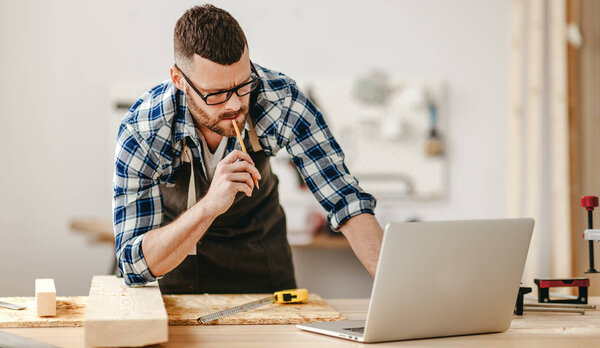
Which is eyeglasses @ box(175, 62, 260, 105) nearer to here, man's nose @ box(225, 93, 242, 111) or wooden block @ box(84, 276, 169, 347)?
man's nose @ box(225, 93, 242, 111)

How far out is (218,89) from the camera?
5.16 feet

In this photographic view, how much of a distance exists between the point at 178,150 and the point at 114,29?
8.19ft

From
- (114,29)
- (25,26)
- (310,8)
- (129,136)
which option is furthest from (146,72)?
(129,136)

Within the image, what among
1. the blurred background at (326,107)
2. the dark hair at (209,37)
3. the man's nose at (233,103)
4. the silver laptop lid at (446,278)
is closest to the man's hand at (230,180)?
the man's nose at (233,103)

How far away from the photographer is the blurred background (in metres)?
3.82

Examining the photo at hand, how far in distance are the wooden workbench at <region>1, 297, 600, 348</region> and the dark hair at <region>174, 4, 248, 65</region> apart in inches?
24.5

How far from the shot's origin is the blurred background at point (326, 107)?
3820mm

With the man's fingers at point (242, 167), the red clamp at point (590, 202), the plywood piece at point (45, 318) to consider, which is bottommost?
the plywood piece at point (45, 318)

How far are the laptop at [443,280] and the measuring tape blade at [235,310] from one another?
0.58ft

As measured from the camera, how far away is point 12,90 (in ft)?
12.6

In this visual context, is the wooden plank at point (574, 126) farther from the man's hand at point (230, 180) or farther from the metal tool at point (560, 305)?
the man's hand at point (230, 180)

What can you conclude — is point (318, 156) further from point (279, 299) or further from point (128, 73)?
point (128, 73)

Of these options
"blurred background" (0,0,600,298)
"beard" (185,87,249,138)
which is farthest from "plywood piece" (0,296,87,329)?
"blurred background" (0,0,600,298)

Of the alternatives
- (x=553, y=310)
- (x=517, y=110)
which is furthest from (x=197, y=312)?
(x=517, y=110)
